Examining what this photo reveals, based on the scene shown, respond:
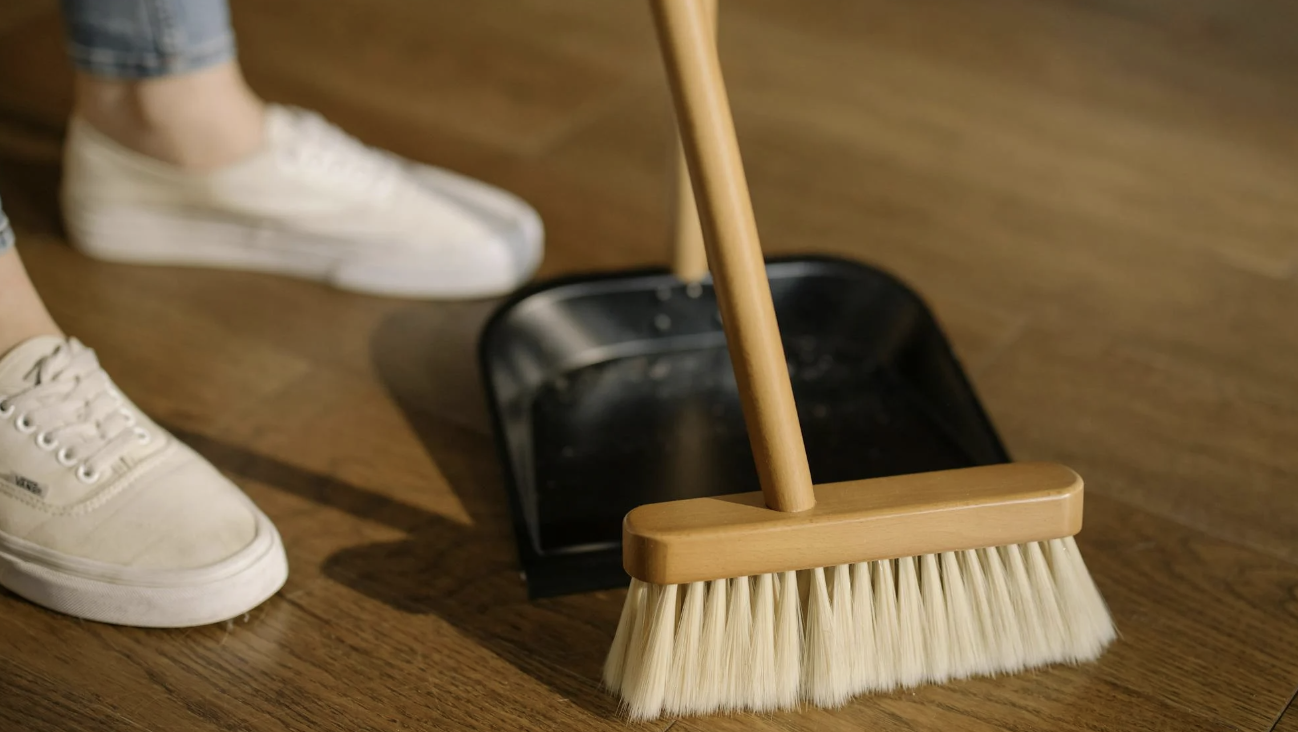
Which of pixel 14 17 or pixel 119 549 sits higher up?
pixel 14 17

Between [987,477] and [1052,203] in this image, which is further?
[1052,203]

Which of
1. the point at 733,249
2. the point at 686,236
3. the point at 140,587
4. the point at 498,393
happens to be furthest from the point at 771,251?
the point at 140,587

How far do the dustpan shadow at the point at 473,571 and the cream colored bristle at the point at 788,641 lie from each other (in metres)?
0.08

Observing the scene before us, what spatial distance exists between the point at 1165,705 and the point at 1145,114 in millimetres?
Result: 690

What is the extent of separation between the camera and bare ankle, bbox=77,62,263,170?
867mm

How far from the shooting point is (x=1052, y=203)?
3.41 ft

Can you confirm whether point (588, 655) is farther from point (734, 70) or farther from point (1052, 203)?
point (734, 70)

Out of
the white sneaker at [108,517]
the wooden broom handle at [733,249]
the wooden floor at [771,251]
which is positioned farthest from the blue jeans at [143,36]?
the wooden broom handle at [733,249]

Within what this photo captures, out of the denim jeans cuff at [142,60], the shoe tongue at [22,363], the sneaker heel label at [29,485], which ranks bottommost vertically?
the sneaker heel label at [29,485]

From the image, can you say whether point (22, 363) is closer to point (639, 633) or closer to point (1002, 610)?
point (639, 633)

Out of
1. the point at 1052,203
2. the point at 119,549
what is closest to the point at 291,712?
the point at 119,549

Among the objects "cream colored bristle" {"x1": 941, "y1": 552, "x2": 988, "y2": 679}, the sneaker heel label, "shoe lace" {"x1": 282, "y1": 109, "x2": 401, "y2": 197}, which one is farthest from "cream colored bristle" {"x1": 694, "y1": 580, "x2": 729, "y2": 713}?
"shoe lace" {"x1": 282, "y1": 109, "x2": 401, "y2": 197}

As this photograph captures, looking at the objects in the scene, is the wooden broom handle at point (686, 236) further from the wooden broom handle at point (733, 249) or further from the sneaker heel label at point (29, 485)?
the sneaker heel label at point (29, 485)

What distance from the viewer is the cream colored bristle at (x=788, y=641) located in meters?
0.58
